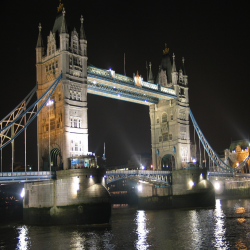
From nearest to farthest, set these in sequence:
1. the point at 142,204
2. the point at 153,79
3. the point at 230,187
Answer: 1. the point at 142,204
2. the point at 153,79
3. the point at 230,187

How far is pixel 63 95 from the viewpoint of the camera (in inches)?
2040

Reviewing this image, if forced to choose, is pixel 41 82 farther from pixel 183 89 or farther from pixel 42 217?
pixel 183 89

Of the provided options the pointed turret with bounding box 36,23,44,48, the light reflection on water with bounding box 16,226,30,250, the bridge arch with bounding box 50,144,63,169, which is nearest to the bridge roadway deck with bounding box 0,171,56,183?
the light reflection on water with bounding box 16,226,30,250

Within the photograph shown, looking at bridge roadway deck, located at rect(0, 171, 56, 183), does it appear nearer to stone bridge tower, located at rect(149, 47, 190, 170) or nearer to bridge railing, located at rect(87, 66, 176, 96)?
bridge railing, located at rect(87, 66, 176, 96)

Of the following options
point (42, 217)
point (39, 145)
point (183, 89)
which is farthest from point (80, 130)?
point (183, 89)

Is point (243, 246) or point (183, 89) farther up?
point (183, 89)

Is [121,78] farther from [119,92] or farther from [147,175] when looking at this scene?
[147,175]

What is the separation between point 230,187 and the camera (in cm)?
11412

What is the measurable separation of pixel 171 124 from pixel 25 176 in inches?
1489

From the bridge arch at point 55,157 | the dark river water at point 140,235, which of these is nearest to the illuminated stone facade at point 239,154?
the dark river water at point 140,235

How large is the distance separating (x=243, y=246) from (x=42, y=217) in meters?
26.4

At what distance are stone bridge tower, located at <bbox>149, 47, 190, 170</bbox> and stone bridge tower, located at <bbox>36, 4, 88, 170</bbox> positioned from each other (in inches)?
999

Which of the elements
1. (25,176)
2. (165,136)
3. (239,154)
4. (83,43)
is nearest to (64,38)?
(83,43)

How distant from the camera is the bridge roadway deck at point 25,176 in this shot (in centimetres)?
4259
